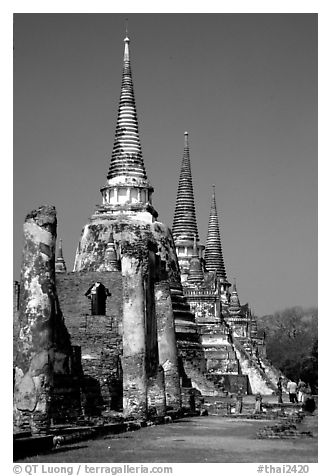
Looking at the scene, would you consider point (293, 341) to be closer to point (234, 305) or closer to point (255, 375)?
point (234, 305)

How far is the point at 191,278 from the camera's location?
49.9 meters

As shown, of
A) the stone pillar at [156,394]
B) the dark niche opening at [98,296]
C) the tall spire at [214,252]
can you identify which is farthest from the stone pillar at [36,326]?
the tall spire at [214,252]

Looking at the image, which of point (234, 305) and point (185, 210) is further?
point (185, 210)

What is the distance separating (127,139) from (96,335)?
22163mm

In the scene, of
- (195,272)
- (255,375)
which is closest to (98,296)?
(255,375)

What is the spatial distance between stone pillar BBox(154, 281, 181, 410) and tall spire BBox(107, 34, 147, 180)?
18044 mm

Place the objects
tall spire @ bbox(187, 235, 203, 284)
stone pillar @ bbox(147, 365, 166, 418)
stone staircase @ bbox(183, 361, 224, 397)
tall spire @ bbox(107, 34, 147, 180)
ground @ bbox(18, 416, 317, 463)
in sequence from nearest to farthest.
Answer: ground @ bbox(18, 416, 317, 463) < stone pillar @ bbox(147, 365, 166, 418) < stone staircase @ bbox(183, 361, 224, 397) < tall spire @ bbox(107, 34, 147, 180) < tall spire @ bbox(187, 235, 203, 284)

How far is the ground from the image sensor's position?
14.1 metres

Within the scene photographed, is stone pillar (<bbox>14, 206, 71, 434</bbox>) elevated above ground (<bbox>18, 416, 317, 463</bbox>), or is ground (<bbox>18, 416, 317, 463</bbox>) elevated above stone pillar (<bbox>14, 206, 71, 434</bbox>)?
stone pillar (<bbox>14, 206, 71, 434</bbox>)

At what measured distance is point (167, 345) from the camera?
1107 inches

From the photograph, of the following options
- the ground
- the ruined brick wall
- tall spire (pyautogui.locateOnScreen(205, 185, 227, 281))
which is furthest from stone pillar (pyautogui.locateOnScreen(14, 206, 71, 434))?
tall spire (pyautogui.locateOnScreen(205, 185, 227, 281))

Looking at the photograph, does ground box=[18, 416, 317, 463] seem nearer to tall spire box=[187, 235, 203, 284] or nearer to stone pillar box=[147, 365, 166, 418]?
stone pillar box=[147, 365, 166, 418]

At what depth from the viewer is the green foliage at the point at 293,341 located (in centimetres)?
6262

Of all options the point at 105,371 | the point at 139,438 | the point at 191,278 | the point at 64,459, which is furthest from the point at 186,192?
the point at 64,459
